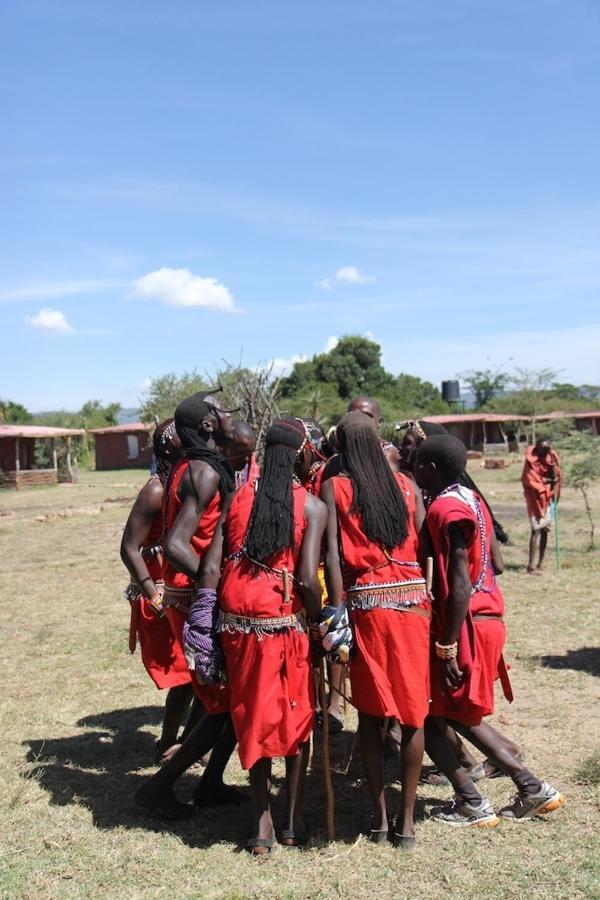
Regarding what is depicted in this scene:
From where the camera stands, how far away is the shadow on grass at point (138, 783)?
13.9ft

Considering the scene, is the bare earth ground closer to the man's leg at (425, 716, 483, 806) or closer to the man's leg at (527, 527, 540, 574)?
the man's leg at (425, 716, 483, 806)

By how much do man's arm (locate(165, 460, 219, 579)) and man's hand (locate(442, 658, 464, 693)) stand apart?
128cm

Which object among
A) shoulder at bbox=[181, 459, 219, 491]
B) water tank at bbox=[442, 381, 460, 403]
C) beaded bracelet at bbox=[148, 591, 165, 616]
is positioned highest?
water tank at bbox=[442, 381, 460, 403]

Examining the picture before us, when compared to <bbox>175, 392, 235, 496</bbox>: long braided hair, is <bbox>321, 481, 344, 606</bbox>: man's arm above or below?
below

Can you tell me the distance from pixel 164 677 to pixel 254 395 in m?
15.0

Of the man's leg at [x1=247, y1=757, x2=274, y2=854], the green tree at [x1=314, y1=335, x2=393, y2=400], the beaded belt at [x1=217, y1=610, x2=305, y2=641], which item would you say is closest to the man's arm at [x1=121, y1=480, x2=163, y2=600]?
the beaded belt at [x1=217, y1=610, x2=305, y2=641]

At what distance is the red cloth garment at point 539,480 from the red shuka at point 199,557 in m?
7.17

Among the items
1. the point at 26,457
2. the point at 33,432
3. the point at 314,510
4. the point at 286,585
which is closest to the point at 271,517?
the point at 314,510

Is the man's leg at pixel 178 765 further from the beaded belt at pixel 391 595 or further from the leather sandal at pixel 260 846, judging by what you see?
the beaded belt at pixel 391 595

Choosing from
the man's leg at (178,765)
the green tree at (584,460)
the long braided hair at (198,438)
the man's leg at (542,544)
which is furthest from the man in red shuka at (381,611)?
the green tree at (584,460)

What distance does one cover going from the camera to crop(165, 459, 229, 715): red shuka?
414 cm

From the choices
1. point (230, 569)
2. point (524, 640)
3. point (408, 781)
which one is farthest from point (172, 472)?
point (524, 640)

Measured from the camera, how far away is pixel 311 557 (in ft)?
12.7

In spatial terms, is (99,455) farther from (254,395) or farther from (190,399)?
(190,399)
